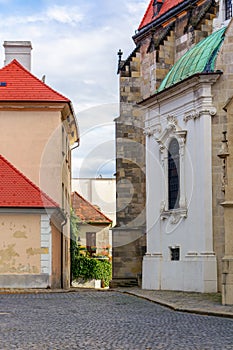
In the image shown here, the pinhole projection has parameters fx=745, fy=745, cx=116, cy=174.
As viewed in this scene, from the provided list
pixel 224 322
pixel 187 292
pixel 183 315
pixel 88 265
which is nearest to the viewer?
pixel 224 322

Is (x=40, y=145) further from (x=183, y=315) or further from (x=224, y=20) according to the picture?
(x=183, y=315)

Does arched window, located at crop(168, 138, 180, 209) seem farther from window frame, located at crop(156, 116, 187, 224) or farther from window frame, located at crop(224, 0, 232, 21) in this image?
window frame, located at crop(224, 0, 232, 21)

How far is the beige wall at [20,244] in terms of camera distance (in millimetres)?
26844

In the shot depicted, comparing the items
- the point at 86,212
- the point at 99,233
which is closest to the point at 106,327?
the point at 99,233

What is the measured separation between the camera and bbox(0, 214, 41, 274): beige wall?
26.8 metres

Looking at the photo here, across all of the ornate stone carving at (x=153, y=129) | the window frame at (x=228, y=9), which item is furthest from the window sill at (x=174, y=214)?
the window frame at (x=228, y=9)

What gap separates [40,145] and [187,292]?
10894mm

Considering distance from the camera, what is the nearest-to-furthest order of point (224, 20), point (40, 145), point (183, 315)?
1. point (183, 315)
2. point (224, 20)
3. point (40, 145)

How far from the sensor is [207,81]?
24.7 m

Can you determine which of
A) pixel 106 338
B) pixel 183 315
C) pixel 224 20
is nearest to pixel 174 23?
pixel 224 20

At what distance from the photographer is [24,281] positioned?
2675cm

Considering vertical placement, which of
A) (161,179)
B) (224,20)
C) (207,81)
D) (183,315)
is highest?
(224,20)

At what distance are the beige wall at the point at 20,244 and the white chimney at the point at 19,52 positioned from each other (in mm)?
11711

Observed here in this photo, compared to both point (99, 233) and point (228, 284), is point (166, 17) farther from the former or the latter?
point (99, 233)
